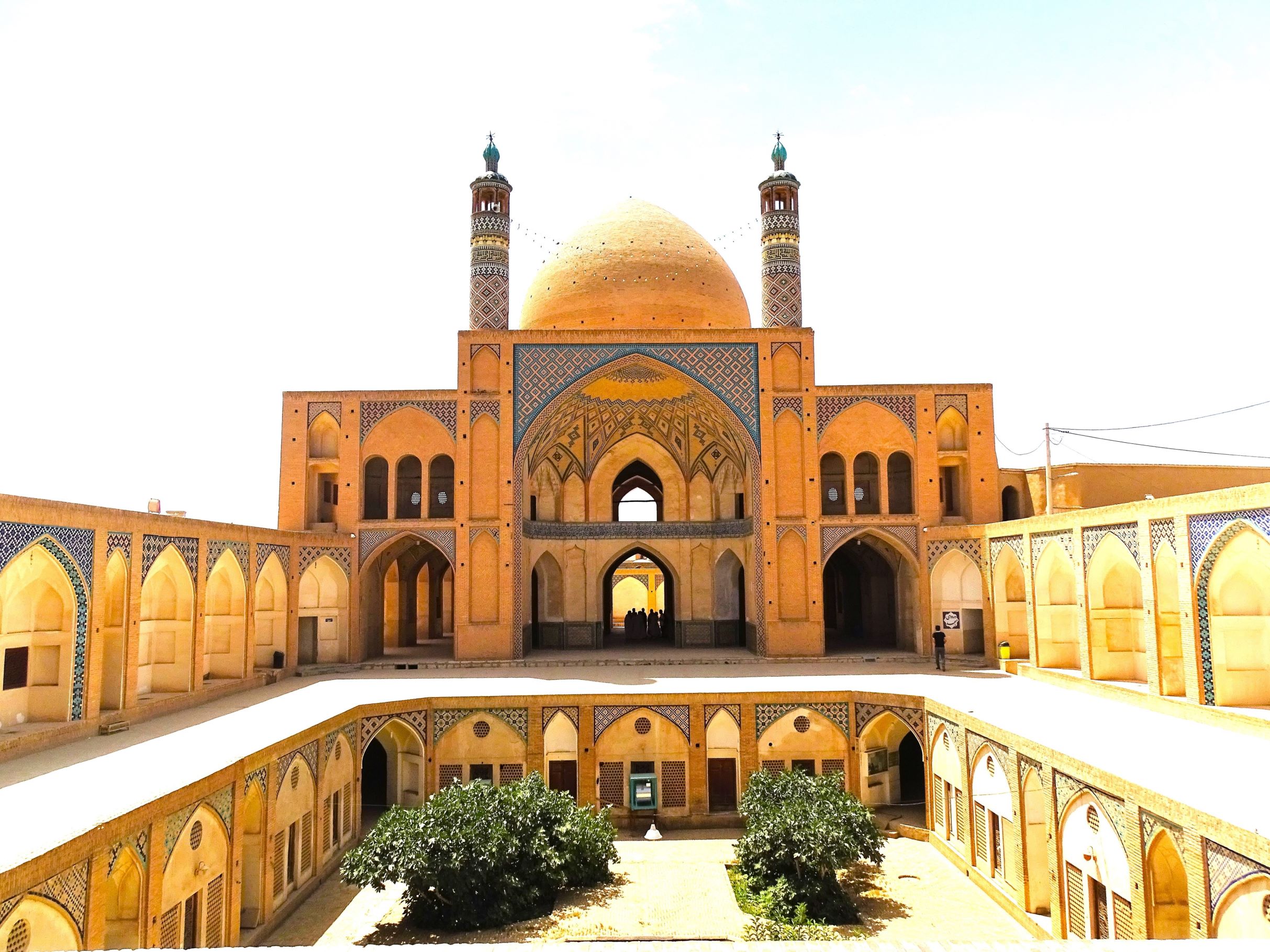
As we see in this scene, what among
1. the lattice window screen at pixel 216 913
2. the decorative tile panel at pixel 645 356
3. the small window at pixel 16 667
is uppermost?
the decorative tile panel at pixel 645 356

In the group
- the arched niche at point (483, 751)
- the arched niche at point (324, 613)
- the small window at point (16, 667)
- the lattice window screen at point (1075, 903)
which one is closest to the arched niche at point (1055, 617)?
the lattice window screen at point (1075, 903)

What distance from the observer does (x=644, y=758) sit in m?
10.8

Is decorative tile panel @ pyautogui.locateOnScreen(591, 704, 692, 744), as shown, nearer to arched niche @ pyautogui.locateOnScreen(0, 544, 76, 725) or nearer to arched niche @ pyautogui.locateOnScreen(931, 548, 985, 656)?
arched niche @ pyautogui.locateOnScreen(0, 544, 76, 725)

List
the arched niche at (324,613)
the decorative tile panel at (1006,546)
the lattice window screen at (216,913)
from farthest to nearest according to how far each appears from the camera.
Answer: the arched niche at (324,613) → the decorative tile panel at (1006,546) → the lattice window screen at (216,913)

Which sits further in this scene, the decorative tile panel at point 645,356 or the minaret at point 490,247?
the minaret at point 490,247

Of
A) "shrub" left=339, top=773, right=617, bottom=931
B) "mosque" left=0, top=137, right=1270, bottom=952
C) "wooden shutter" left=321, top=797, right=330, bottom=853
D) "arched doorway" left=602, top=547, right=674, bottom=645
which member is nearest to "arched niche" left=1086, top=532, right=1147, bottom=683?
"mosque" left=0, top=137, right=1270, bottom=952

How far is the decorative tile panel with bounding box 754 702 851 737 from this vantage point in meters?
10.8

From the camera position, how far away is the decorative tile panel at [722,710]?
10.8 m

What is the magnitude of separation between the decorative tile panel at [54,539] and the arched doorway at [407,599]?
6116mm

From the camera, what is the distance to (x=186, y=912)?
6652mm

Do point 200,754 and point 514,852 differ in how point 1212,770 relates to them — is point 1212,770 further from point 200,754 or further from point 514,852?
point 200,754

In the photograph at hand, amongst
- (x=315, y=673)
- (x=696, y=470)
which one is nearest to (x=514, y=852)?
(x=315, y=673)

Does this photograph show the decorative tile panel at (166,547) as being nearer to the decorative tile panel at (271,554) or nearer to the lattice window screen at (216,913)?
the decorative tile panel at (271,554)

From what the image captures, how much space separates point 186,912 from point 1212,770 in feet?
23.7
